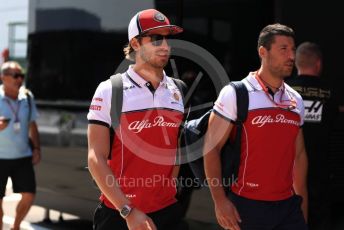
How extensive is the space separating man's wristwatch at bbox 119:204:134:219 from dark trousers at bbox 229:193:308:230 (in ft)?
2.23

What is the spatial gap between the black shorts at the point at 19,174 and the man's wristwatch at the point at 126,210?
3.52 meters

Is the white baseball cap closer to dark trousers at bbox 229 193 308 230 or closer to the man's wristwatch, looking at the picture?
the man's wristwatch

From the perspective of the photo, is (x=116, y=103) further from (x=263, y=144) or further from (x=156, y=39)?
(x=263, y=144)

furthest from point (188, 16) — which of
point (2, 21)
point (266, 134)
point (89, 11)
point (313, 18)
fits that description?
point (2, 21)

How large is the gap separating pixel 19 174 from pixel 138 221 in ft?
11.9

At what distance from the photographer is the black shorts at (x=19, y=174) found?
231 inches

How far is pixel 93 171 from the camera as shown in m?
2.71

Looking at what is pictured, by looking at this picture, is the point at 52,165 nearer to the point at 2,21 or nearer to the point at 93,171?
the point at 93,171

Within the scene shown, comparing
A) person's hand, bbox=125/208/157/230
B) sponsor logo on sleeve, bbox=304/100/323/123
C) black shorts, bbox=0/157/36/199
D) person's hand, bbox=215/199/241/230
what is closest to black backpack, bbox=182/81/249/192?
person's hand, bbox=215/199/241/230

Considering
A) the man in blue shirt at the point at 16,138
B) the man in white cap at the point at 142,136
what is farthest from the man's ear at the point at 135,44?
the man in blue shirt at the point at 16,138

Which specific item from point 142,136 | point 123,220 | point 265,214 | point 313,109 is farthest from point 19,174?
point 265,214

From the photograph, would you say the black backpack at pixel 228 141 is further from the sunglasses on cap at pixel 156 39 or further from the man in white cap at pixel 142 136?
the sunglasses on cap at pixel 156 39

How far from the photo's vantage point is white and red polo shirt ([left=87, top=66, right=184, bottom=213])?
279cm

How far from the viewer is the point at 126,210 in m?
2.60
